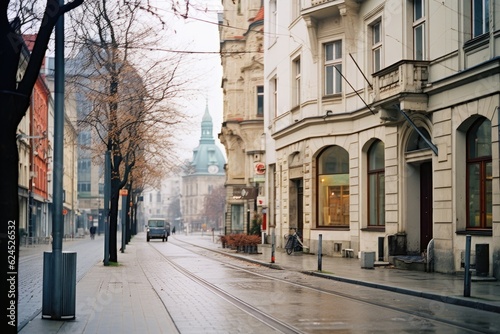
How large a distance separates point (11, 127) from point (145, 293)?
8.83m

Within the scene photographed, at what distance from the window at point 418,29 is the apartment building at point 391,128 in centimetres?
5

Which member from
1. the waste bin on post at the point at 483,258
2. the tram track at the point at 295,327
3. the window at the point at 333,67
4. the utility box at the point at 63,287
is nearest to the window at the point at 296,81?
the window at the point at 333,67

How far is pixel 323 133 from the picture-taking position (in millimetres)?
34094

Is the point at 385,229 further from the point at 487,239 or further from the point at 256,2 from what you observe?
the point at 256,2

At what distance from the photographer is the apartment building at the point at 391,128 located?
21453 millimetres

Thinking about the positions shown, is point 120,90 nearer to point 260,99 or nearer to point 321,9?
point 321,9

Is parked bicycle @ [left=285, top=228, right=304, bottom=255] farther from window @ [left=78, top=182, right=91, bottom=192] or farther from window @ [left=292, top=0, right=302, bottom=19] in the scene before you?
window @ [left=78, top=182, right=91, bottom=192]

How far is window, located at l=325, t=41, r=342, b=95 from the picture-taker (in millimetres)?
33438

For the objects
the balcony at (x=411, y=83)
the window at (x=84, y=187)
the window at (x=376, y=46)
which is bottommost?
the window at (x=84, y=187)

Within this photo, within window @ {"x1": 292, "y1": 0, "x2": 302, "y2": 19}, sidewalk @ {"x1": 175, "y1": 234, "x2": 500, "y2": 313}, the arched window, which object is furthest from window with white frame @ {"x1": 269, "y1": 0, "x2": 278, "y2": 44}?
sidewalk @ {"x1": 175, "y1": 234, "x2": 500, "y2": 313}

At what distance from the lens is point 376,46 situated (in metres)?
29.7

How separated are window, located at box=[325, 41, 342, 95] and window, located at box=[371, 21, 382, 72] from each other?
3.31 m

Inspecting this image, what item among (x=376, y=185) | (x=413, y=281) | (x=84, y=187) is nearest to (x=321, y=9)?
(x=376, y=185)

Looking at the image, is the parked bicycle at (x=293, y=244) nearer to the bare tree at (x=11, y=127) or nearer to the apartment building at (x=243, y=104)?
the apartment building at (x=243, y=104)
